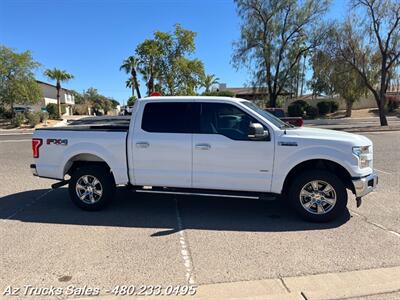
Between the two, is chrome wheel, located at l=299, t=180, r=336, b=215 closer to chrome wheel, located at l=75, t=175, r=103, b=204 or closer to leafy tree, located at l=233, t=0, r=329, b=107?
chrome wheel, located at l=75, t=175, r=103, b=204

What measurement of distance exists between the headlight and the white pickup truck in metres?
0.01

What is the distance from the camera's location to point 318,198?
555 cm

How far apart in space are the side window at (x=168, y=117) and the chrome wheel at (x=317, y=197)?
2027 millimetres

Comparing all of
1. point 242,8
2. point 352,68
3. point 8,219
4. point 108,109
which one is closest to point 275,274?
point 8,219

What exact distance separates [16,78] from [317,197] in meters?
38.3

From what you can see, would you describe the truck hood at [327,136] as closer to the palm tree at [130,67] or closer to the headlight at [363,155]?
the headlight at [363,155]

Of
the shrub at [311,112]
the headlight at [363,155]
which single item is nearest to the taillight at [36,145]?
the headlight at [363,155]

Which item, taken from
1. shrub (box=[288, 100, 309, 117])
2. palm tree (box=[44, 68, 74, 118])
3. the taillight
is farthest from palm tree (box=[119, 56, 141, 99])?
the taillight

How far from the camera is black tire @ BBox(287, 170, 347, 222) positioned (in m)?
5.47

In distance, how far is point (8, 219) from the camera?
19.3 ft

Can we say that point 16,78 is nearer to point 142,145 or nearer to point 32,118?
point 32,118

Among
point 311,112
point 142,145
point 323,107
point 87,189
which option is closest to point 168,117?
point 142,145

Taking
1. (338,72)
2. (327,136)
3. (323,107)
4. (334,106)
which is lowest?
(327,136)

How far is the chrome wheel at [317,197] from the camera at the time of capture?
5.53 m
